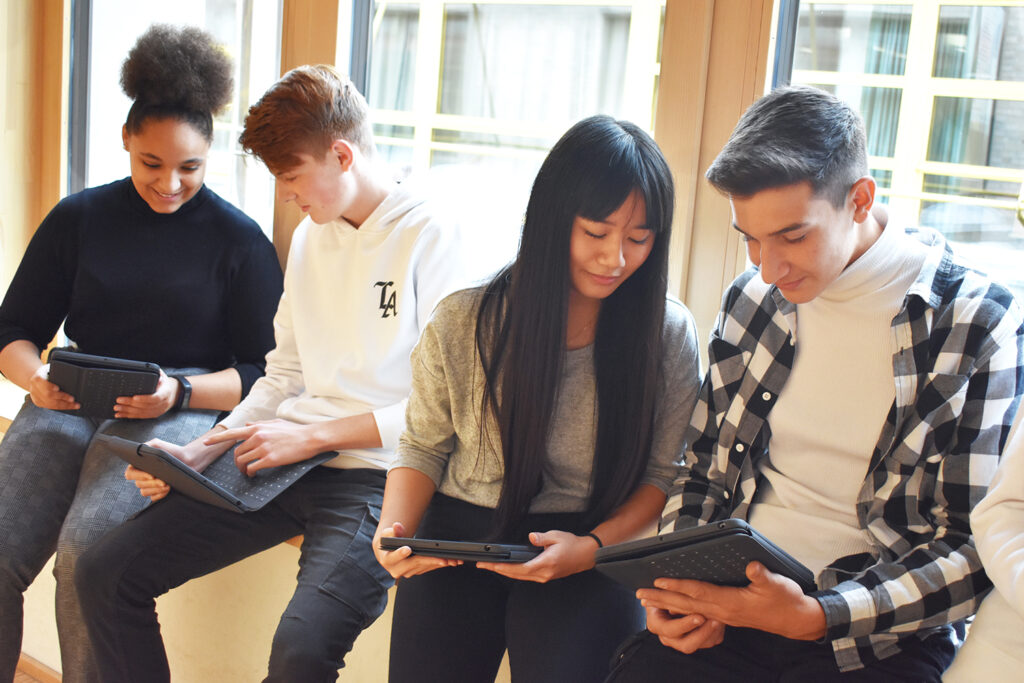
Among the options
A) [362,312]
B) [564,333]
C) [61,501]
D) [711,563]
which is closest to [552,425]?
[564,333]

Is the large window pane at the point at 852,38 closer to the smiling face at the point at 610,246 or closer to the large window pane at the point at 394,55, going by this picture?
the smiling face at the point at 610,246

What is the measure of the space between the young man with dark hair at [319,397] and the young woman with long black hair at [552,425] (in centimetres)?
21

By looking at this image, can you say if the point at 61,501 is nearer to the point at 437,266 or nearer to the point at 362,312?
the point at 362,312

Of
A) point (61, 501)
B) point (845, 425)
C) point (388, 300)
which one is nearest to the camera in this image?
point (845, 425)

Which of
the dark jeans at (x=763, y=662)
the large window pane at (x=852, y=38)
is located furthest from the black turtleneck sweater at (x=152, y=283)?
the large window pane at (x=852, y=38)

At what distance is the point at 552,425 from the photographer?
148 cm

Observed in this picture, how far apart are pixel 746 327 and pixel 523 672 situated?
625 millimetres

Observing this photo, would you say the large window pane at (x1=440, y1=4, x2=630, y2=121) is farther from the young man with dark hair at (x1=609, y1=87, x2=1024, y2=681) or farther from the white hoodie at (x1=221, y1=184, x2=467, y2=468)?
the young man with dark hair at (x1=609, y1=87, x2=1024, y2=681)

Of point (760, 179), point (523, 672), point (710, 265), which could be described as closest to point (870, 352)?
point (760, 179)

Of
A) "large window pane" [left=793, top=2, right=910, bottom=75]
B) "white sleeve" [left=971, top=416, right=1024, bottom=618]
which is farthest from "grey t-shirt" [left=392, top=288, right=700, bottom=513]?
"large window pane" [left=793, top=2, right=910, bottom=75]

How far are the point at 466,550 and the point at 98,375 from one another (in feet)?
3.50

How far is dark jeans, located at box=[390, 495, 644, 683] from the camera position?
1.31 m

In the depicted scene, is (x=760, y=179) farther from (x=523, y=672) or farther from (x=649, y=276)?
(x=523, y=672)

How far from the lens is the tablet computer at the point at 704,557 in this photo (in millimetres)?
1053
